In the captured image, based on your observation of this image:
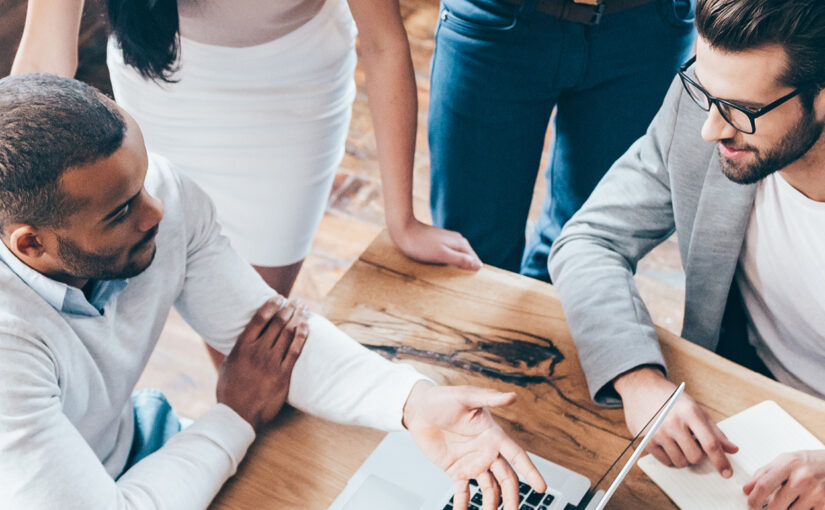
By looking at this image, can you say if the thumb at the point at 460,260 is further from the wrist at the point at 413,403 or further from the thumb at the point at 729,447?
the thumb at the point at 729,447

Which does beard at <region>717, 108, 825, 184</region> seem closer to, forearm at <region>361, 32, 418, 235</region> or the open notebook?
the open notebook

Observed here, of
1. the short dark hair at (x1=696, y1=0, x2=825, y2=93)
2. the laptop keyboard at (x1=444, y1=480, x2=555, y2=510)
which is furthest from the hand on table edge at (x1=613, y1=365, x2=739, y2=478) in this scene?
the short dark hair at (x1=696, y1=0, x2=825, y2=93)

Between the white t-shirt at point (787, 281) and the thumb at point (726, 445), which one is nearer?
the thumb at point (726, 445)

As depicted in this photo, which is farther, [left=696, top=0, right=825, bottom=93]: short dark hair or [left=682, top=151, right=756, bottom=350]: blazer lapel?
[left=682, top=151, right=756, bottom=350]: blazer lapel

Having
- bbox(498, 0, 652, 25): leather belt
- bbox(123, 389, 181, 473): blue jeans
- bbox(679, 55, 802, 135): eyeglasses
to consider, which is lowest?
bbox(123, 389, 181, 473): blue jeans

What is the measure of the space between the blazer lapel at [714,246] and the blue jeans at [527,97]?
0.45 m

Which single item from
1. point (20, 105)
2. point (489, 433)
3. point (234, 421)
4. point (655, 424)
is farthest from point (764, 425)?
point (20, 105)

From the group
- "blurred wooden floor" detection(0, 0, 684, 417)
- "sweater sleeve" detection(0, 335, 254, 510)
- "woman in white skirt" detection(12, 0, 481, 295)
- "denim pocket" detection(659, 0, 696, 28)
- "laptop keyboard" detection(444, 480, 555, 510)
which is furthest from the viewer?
"blurred wooden floor" detection(0, 0, 684, 417)

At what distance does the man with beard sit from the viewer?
38.1 inches

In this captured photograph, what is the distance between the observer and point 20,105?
96cm

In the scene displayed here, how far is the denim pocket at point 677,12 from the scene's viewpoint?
170 cm

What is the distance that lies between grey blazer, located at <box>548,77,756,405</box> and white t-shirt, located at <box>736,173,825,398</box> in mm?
38

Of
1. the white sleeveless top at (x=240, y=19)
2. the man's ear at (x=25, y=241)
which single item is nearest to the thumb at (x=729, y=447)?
the man's ear at (x=25, y=241)

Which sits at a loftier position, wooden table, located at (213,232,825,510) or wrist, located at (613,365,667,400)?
wrist, located at (613,365,667,400)
